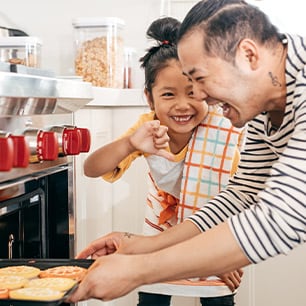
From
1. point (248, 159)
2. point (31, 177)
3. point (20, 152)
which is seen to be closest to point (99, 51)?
point (248, 159)

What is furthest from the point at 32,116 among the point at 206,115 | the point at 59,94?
the point at 206,115

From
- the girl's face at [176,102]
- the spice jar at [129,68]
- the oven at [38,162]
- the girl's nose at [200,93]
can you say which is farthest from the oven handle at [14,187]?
the spice jar at [129,68]

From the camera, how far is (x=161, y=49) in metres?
1.33

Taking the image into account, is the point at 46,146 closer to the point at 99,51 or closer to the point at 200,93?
the point at 200,93

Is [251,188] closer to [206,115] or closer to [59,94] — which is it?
[206,115]

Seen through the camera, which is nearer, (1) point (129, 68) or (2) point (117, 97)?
(2) point (117, 97)

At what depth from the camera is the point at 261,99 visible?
2.87 ft

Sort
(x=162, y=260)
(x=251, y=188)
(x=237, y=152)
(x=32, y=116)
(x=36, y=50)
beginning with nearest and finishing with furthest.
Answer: (x=162, y=260)
(x=32, y=116)
(x=251, y=188)
(x=237, y=152)
(x=36, y=50)

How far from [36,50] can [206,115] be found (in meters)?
0.44

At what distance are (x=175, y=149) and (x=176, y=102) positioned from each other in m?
0.15

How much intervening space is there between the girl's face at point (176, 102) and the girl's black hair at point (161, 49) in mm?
17

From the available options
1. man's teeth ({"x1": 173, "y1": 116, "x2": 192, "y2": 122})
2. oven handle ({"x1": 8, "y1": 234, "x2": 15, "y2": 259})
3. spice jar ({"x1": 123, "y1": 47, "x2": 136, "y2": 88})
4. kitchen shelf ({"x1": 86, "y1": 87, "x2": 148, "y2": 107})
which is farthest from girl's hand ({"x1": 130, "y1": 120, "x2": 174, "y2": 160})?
spice jar ({"x1": 123, "y1": 47, "x2": 136, "y2": 88})

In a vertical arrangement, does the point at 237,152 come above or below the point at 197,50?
below

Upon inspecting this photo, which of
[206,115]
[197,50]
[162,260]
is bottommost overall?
[162,260]
